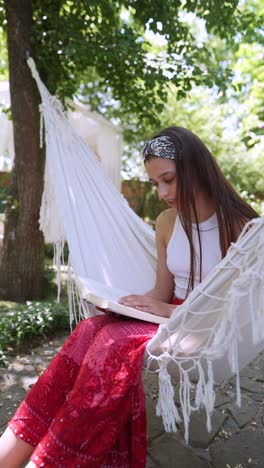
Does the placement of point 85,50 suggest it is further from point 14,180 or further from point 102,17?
point 14,180

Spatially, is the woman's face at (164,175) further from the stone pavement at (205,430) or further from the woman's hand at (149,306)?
the stone pavement at (205,430)

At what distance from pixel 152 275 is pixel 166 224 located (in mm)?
315

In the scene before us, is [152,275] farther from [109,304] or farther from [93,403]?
[93,403]

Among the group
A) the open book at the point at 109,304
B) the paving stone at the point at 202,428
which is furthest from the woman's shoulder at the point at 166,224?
the paving stone at the point at 202,428

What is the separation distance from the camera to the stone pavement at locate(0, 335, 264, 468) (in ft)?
4.46

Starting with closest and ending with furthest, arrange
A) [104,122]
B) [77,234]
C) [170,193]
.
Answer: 1. [170,193]
2. [77,234]
3. [104,122]

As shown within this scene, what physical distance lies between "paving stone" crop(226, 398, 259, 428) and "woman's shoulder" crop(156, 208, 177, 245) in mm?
760

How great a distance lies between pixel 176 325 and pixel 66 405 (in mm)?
327

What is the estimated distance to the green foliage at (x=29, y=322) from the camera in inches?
89.7

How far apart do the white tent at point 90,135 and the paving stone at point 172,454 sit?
7.52 ft

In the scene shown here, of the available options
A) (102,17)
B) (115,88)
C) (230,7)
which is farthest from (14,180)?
(230,7)

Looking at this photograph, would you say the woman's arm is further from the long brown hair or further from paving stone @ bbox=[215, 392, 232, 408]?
paving stone @ bbox=[215, 392, 232, 408]

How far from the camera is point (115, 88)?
3.16 metres

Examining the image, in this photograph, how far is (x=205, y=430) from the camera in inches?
60.4
